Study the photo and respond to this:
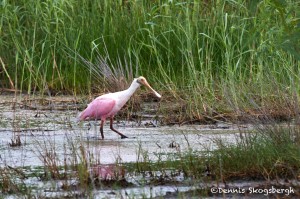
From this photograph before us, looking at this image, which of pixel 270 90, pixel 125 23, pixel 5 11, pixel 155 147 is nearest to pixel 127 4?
pixel 125 23

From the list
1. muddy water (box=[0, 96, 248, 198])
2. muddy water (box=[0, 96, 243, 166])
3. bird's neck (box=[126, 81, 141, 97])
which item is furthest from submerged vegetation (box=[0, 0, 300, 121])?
bird's neck (box=[126, 81, 141, 97])

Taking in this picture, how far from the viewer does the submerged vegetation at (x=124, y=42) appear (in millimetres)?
10498

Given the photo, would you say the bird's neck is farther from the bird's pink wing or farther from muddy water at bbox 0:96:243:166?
muddy water at bbox 0:96:243:166

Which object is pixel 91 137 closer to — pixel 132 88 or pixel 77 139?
pixel 132 88

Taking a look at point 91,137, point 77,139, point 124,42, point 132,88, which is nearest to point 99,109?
point 91,137

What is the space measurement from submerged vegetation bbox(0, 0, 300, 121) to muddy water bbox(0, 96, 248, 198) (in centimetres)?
52

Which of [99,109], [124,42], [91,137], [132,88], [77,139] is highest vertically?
[124,42]

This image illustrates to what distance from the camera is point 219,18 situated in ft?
36.3

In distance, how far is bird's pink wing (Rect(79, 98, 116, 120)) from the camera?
28.0 feet

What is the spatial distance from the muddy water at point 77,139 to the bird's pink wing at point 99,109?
129mm

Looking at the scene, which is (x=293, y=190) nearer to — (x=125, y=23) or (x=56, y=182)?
(x=56, y=182)

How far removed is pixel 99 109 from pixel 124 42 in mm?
2765

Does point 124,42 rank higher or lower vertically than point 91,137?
higher

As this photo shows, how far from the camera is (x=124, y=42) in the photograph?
11.2m
